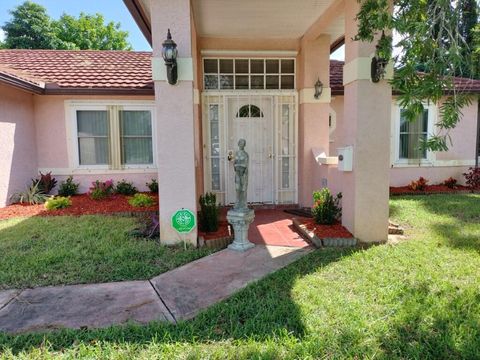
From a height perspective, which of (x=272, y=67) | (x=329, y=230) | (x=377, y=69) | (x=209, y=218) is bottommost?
(x=329, y=230)

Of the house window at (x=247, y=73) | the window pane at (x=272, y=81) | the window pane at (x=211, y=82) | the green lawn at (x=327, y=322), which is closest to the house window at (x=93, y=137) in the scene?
the window pane at (x=211, y=82)

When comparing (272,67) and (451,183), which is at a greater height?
(272,67)

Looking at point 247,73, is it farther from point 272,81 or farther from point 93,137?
point 93,137

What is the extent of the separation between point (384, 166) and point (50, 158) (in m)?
8.33

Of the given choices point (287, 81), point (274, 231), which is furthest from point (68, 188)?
point (287, 81)

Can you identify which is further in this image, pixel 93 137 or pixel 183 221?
pixel 93 137

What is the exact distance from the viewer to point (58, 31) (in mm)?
28688

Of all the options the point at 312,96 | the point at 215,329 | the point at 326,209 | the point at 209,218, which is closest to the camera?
the point at 215,329

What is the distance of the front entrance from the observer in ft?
27.0

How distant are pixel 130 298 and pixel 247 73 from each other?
608 centimetres

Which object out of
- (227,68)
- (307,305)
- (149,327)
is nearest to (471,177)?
(227,68)

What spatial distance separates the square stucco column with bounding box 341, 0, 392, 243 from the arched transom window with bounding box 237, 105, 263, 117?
2995mm

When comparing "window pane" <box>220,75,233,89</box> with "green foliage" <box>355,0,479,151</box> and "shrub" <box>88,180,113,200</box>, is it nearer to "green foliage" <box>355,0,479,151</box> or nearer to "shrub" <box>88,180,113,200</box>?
"shrub" <box>88,180,113,200</box>

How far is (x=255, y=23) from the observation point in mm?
6941
